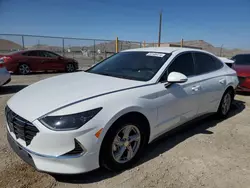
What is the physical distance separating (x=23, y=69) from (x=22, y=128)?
9954mm

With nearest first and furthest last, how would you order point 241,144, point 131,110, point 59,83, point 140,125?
1. point 131,110
2. point 140,125
3. point 59,83
4. point 241,144

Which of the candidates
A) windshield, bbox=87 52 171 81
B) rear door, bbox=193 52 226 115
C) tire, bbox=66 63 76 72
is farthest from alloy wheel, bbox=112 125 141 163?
tire, bbox=66 63 76 72

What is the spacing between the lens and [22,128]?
2.29 m

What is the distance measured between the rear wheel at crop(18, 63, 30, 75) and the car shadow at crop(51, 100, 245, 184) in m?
9.75

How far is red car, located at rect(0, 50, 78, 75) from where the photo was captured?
35.3 ft

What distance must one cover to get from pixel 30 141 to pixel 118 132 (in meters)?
0.96

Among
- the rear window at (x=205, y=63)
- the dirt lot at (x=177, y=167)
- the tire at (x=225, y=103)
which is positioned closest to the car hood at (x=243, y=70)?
the tire at (x=225, y=103)

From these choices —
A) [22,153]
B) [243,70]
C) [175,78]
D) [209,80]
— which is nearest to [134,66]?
[175,78]

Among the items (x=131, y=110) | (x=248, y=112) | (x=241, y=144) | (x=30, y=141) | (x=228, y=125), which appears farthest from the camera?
(x=248, y=112)

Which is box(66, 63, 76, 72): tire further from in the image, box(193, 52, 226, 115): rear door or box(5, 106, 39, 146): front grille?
box(5, 106, 39, 146): front grille

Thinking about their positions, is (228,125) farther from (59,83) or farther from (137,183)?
(59,83)

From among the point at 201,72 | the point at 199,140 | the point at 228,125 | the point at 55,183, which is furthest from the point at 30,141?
the point at 228,125

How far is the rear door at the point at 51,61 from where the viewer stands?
1195 centimetres

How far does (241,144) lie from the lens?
11.9ft
